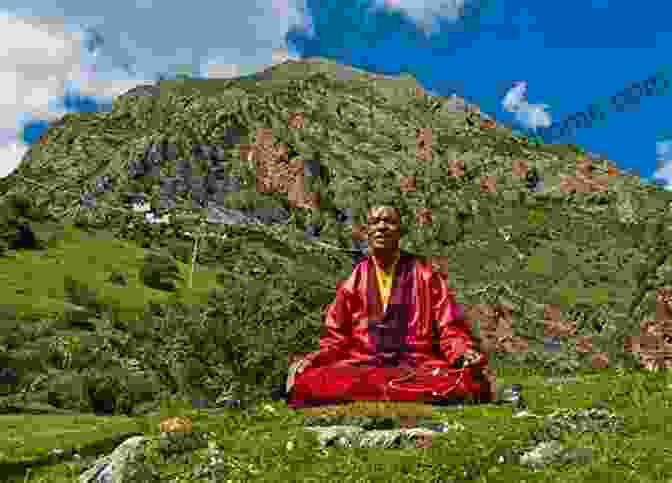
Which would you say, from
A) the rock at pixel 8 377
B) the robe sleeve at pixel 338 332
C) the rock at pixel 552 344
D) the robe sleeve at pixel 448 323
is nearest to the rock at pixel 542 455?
the robe sleeve at pixel 448 323

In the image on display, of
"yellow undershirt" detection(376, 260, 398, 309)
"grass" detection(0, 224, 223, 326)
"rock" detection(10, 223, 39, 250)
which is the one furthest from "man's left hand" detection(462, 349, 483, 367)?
"rock" detection(10, 223, 39, 250)

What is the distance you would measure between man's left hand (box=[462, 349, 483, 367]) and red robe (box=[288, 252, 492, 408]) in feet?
0.29

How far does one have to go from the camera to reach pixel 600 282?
643 feet

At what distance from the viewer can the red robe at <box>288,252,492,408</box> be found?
52.3 ft

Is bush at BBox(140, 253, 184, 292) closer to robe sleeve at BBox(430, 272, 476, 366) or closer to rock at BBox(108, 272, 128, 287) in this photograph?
rock at BBox(108, 272, 128, 287)

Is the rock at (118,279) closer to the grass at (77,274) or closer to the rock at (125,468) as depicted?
the grass at (77,274)

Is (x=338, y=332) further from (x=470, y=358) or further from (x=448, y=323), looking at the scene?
(x=470, y=358)

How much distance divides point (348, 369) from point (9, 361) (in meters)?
48.0

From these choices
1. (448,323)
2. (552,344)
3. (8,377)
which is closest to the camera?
(448,323)

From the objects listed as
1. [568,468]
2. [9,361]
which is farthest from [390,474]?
[9,361]

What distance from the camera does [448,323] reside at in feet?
55.7

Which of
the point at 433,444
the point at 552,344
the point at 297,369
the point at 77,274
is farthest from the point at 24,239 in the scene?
the point at 433,444

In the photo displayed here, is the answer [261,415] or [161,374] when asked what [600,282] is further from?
[261,415]

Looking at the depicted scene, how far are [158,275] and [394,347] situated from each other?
10243 cm
